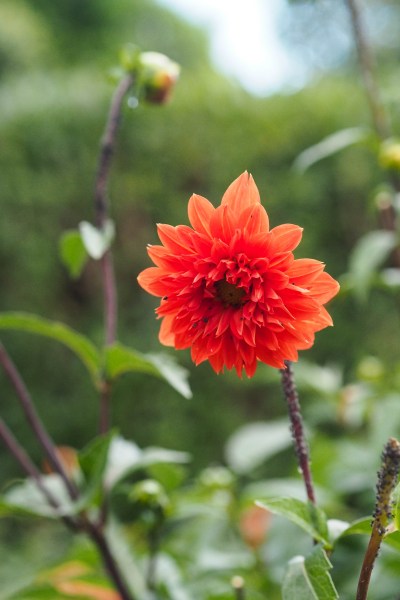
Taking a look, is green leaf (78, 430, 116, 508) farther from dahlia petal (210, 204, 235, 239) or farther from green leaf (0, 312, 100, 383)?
dahlia petal (210, 204, 235, 239)

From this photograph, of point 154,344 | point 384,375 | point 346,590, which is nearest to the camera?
point 346,590

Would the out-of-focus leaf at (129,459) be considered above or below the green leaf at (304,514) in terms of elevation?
above

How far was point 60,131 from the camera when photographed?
7.02ft

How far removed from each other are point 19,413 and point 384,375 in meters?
1.21

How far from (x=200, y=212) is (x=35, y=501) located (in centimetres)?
43

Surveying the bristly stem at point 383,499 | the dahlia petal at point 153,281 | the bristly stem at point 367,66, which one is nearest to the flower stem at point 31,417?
the dahlia petal at point 153,281

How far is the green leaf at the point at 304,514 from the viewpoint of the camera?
41cm

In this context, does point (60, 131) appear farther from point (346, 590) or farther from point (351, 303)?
point (346, 590)

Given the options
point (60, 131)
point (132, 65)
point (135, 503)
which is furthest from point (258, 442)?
point (60, 131)

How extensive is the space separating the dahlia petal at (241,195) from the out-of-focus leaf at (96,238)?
20 centimetres

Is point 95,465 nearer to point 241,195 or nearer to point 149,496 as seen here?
point 149,496

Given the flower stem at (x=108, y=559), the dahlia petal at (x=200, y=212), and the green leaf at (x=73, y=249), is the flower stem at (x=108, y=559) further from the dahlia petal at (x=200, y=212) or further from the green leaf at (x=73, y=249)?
the dahlia petal at (x=200, y=212)

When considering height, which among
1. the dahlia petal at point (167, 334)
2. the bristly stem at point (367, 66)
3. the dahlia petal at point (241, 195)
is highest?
the bristly stem at point (367, 66)

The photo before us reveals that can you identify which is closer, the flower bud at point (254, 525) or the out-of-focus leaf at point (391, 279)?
the out-of-focus leaf at point (391, 279)
